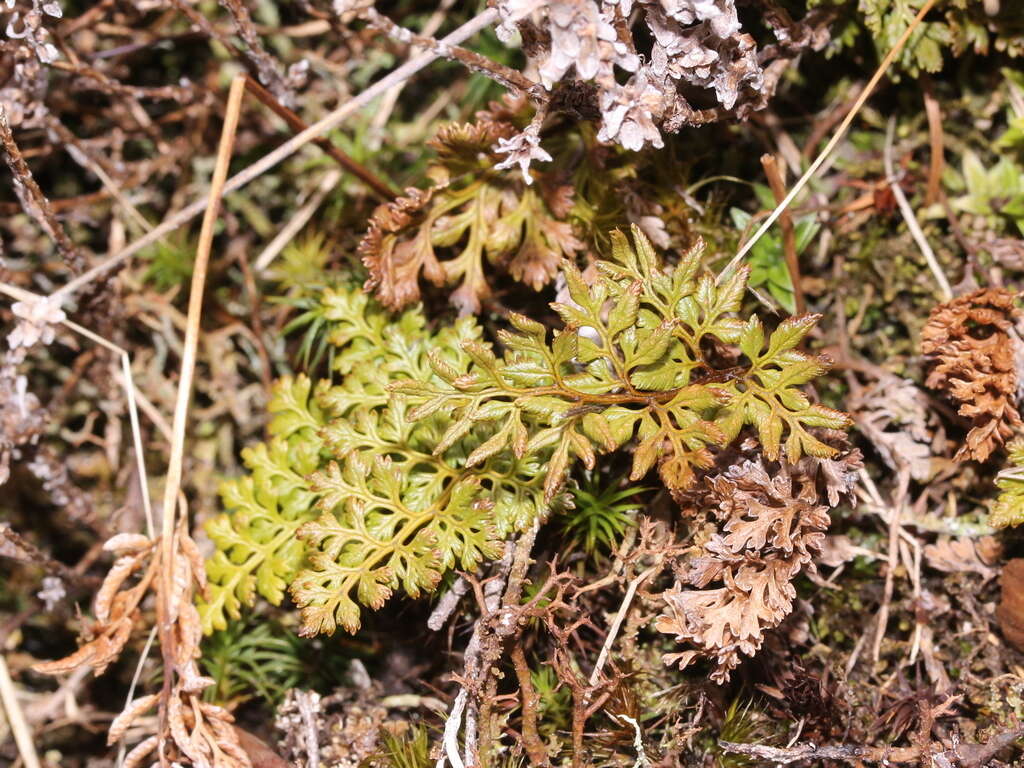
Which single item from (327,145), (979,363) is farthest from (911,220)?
(327,145)

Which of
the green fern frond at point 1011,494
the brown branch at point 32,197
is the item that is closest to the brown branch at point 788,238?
the green fern frond at point 1011,494

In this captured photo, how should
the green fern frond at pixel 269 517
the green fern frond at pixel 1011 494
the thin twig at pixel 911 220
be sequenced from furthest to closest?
1. the thin twig at pixel 911 220
2. the green fern frond at pixel 269 517
3. the green fern frond at pixel 1011 494

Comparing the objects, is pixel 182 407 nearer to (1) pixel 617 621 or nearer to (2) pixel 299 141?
(2) pixel 299 141

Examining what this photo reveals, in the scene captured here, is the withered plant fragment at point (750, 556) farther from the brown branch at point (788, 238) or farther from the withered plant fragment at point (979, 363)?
the brown branch at point (788, 238)

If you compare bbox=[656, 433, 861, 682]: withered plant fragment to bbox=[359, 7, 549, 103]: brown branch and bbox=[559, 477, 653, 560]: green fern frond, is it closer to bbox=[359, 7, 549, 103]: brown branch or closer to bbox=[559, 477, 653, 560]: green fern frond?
bbox=[559, 477, 653, 560]: green fern frond

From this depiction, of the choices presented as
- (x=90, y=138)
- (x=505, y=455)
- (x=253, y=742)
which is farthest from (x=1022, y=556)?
(x=90, y=138)
